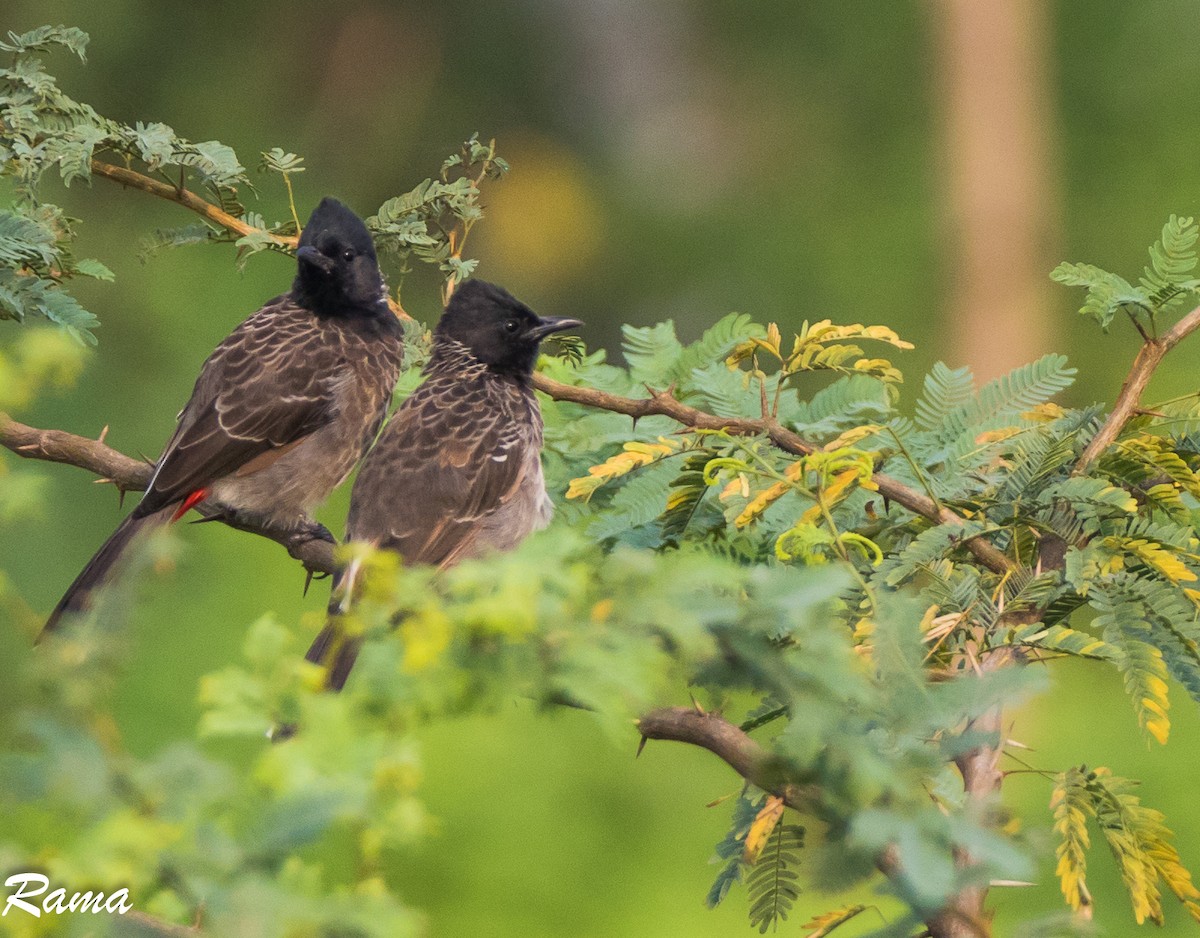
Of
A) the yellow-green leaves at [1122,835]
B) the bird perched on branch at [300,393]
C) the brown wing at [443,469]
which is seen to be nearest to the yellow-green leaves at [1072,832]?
the yellow-green leaves at [1122,835]

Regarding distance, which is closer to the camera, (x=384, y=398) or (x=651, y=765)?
(x=384, y=398)

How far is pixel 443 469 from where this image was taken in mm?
3047

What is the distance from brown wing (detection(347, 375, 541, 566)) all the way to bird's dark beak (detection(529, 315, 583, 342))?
0.52ft

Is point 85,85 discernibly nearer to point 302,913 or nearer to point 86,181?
point 86,181

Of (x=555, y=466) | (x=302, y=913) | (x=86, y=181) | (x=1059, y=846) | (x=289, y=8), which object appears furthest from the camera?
(x=289, y=8)

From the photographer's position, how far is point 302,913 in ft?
2.91

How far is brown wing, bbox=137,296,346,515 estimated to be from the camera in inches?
124

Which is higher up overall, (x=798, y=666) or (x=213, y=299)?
(x=213, y=299)

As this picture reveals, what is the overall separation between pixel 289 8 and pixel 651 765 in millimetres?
6414

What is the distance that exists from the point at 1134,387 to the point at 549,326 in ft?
4.75

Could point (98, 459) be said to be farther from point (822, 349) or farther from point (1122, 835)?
point (1122, 835)

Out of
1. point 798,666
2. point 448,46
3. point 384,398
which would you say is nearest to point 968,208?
point 448,46

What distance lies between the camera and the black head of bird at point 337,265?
9.73 feet

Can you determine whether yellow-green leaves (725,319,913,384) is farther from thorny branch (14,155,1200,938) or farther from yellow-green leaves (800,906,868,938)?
yellow-green leaves (800,906,868,938)
